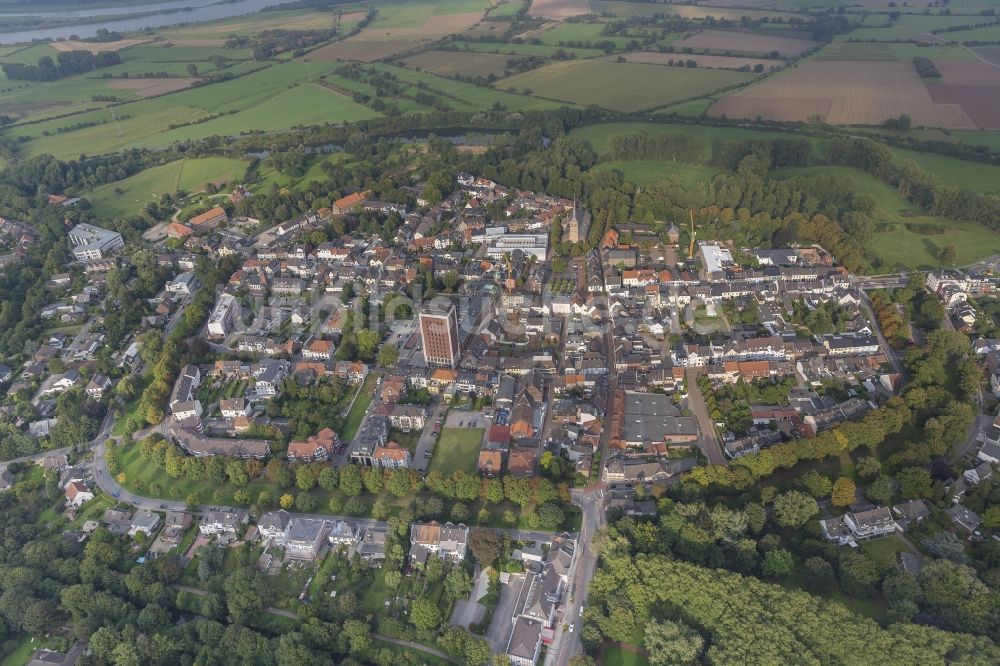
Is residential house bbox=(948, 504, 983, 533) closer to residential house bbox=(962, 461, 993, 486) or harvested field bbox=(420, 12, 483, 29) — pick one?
residential house bbox=(962, 461, 993, 486)

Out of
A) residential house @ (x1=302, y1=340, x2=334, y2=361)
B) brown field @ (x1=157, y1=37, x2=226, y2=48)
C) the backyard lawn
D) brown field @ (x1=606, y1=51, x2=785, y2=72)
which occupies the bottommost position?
the backyard lawn

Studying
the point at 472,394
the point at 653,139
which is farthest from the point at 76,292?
the point at 653,139

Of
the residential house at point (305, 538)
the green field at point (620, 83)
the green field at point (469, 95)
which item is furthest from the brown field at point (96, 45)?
the residential house at point (305, 538)

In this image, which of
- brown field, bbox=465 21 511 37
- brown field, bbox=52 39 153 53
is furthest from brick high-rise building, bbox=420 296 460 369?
brown field, bbox=52 39 153 53

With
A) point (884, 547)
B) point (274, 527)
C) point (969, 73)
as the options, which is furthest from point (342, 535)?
point (969, 73)

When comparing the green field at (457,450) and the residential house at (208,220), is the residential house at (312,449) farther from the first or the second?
the residential house at (208,220)

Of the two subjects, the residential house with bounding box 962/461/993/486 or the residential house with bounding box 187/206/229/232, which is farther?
the residential house with bounding box 187/206/229/232
